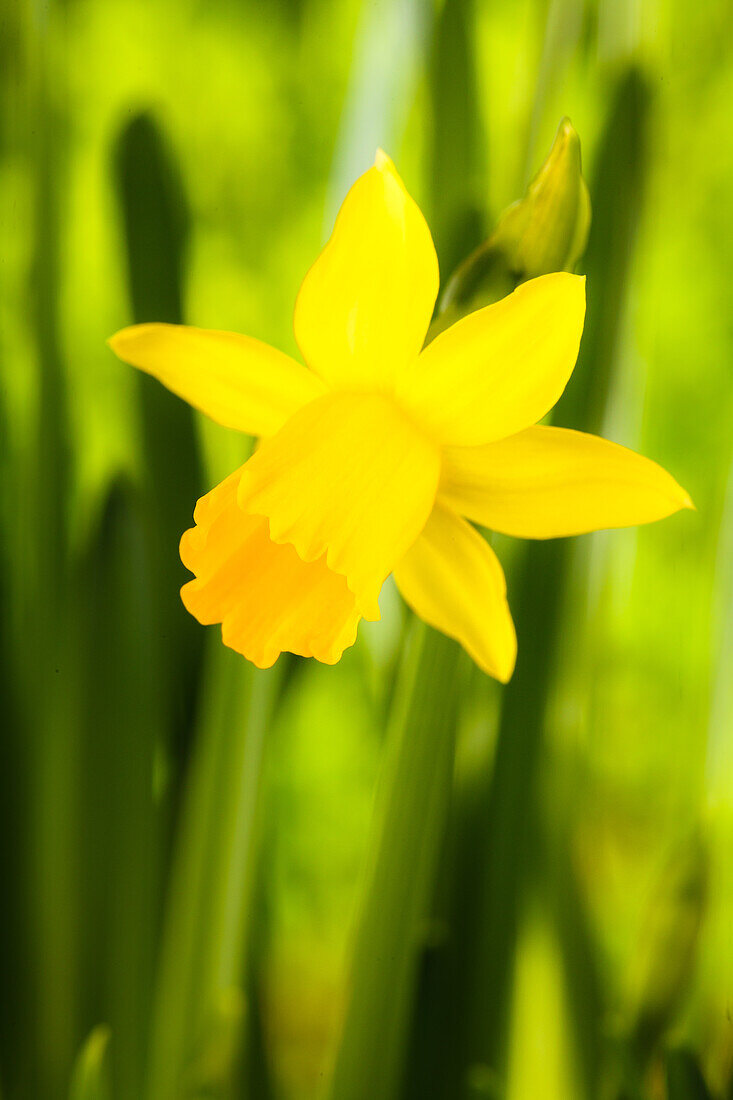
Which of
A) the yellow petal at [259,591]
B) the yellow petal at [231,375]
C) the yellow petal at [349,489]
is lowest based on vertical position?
the yellow petal at [259,591]

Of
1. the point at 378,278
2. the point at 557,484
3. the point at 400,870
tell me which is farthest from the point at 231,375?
the point at 400,870

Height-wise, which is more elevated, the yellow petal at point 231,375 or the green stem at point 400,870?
the yellow petal at point 231,375

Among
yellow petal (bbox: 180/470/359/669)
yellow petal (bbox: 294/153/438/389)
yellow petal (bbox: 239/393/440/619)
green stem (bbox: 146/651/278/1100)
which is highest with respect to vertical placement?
yellow petal (bbox: 294/153/438/389)

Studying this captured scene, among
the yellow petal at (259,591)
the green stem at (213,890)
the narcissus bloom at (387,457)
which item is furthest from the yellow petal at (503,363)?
the green stem at (213,890)

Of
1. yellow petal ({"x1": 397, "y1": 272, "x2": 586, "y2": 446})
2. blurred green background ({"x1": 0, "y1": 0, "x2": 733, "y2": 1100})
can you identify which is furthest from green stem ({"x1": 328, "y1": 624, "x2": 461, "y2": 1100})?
yellow petal ({"x1": 397, "y1": 272, "x2": 586, "y2": 446})

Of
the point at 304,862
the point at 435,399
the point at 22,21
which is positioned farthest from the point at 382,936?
the point at 22,21

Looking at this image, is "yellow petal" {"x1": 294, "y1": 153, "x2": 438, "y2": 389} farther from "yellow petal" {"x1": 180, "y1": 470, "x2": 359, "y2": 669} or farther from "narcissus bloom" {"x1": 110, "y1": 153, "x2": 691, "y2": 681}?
"yellow petal" {"x1": 180, "y1": 470, "x2": 359, "y2": 669}

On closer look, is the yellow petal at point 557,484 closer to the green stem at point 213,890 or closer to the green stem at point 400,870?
the green stem at point 400,870
